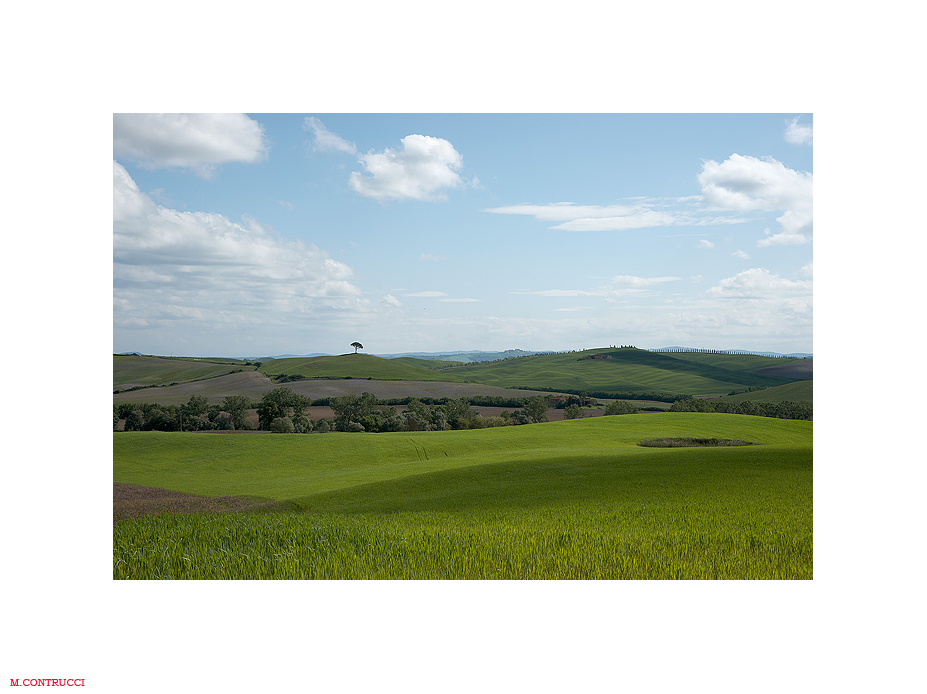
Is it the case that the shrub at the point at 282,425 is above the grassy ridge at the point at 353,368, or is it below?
below

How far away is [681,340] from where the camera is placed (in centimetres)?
1432

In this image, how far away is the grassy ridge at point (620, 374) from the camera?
34.8 m

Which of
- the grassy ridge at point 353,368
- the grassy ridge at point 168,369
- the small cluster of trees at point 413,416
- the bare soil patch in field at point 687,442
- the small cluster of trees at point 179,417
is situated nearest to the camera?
the bare soil patch in field at point 687,442

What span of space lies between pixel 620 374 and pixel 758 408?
12163 millimetres

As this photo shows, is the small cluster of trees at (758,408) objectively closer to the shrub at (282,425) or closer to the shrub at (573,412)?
the shrub at (573,412)

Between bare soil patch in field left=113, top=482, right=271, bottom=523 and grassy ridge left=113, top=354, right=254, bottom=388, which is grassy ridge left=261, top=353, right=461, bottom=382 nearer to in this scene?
grassy ridge left=113, top=354, right=254, bottom=388

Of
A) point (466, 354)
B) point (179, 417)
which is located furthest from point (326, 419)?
point (466, 354)

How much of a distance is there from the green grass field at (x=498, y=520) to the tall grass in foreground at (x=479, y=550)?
16 mm

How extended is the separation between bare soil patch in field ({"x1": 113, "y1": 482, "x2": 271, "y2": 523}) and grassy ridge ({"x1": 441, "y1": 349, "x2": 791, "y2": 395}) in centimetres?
2432

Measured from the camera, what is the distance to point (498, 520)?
7359 millimetres

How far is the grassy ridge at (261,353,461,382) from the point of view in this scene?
110 ft

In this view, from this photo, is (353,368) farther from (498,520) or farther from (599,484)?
(498,520)

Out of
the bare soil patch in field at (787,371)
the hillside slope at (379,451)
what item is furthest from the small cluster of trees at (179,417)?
the bare soil patch in field at (787,371)
